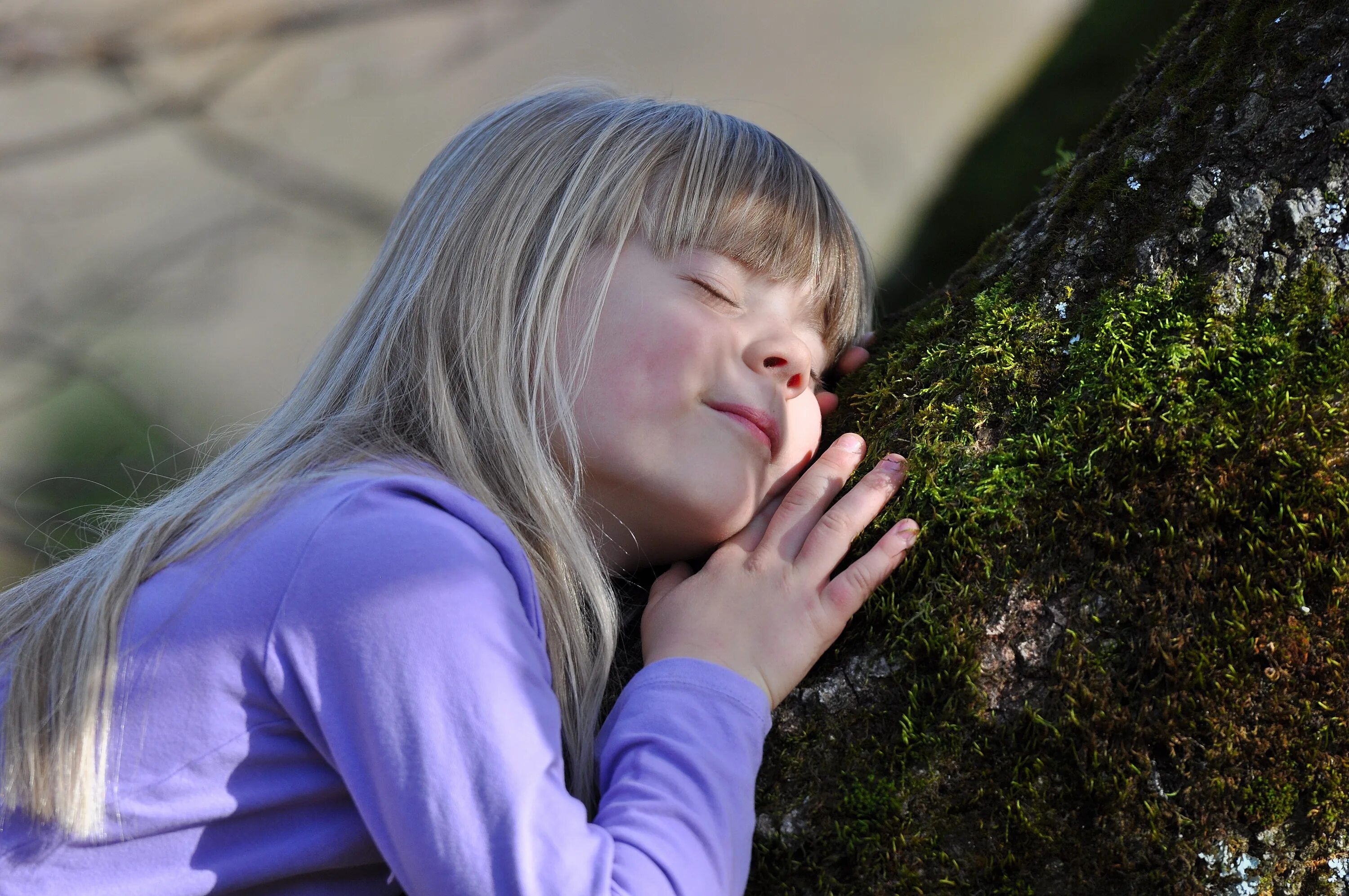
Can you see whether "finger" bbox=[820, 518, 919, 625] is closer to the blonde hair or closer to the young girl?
the young girl

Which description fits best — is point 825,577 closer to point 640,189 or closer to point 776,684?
point 776,684

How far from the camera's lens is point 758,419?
1.71m

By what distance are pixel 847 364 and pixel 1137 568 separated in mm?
814

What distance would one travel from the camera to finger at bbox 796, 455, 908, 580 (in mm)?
1525

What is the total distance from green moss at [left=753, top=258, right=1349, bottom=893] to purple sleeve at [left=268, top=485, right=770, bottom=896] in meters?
0.16

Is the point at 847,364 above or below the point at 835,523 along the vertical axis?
above

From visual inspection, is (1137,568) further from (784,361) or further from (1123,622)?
(784,361)

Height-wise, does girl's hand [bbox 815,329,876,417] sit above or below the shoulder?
above

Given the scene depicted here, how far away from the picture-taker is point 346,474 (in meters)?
1.46

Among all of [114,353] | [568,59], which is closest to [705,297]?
[568,59]

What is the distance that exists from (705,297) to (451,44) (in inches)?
213

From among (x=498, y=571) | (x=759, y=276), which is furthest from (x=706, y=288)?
(x=498, y=571)

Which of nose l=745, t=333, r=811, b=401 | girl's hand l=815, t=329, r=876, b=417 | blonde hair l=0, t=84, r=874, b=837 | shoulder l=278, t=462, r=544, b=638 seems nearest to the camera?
shoulder l=278, t=462, r=544, b=638

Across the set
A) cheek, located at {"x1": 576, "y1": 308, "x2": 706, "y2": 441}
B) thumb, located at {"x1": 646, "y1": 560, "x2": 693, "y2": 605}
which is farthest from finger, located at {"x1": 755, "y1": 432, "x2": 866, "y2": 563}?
cheek, located at {"x1": 576, "y1": 308, "x2": 706, "y2": 441}
